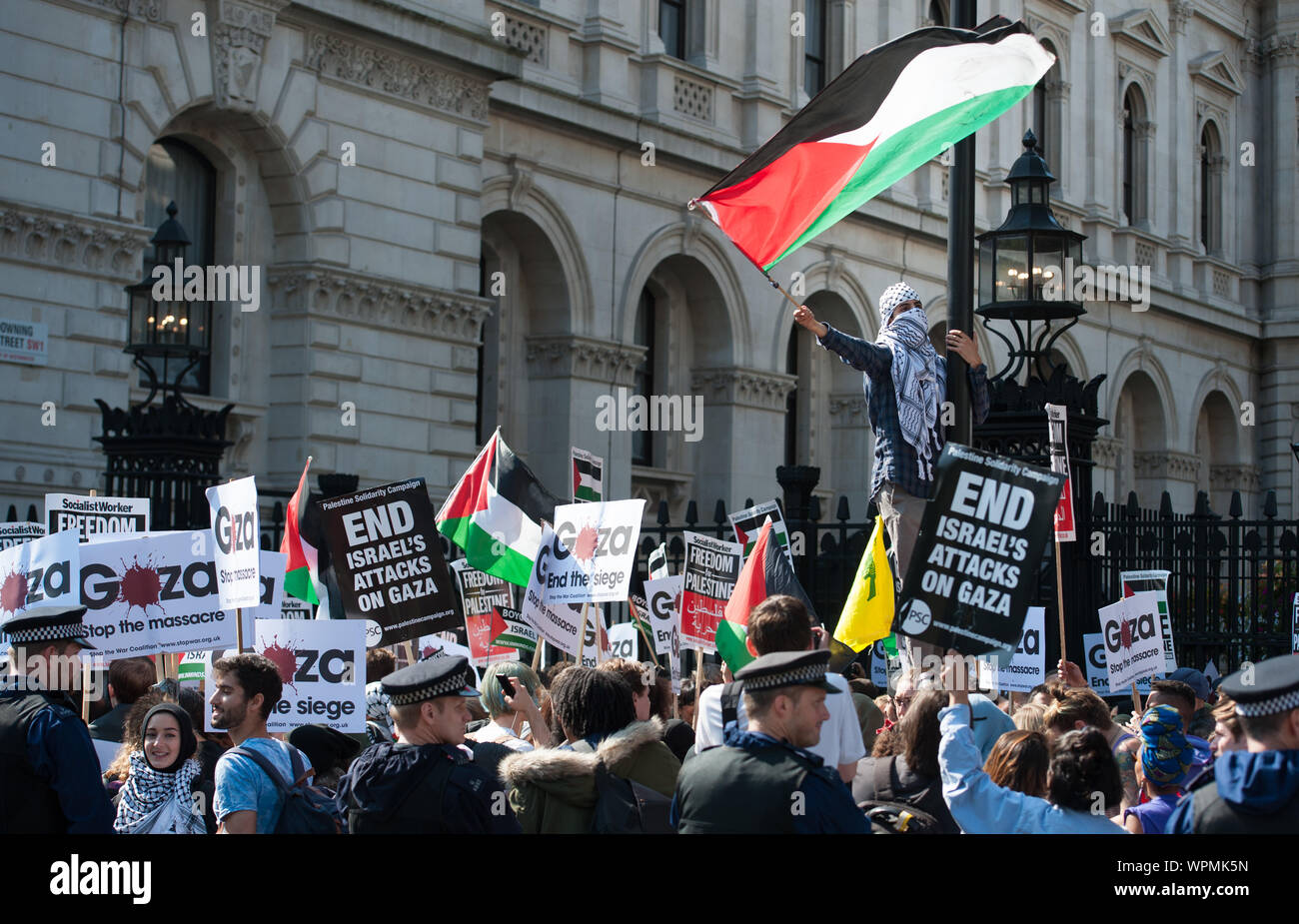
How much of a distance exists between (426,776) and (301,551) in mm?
6476

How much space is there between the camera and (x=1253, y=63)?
40.3 m

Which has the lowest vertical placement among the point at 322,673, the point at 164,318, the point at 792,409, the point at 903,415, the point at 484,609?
the point at 322,673

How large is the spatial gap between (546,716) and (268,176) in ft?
38.4

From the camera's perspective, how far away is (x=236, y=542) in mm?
9000

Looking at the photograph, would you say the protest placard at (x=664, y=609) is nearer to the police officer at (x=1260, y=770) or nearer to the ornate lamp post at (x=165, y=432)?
the ornate lamp post at (x=165, y=432)

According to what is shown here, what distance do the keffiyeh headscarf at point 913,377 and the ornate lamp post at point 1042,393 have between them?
94.5 inches

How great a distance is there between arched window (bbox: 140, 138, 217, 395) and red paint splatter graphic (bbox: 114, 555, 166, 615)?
31.7 feet

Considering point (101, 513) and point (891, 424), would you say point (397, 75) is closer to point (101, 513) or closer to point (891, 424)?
point (101, 513)

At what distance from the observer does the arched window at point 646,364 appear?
25562mm

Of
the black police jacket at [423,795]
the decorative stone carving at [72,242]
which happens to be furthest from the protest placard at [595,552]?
the decorative stone carving at [72,242]

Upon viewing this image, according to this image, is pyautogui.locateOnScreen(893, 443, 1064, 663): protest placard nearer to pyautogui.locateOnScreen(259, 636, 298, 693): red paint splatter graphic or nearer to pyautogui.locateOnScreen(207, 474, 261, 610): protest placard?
pyautogui.locateOnScreen(259, 636, 298, 693): red paint splatter graphic

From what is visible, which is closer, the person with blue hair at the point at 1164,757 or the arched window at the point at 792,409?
the person with blue hair at the point at 1164,757

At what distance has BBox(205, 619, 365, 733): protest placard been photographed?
7.86 metres

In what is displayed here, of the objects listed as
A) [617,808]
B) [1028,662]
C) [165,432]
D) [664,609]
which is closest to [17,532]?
[165,432]
